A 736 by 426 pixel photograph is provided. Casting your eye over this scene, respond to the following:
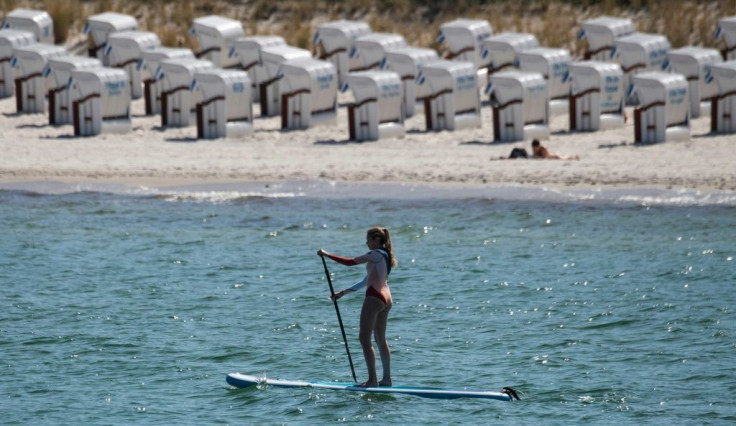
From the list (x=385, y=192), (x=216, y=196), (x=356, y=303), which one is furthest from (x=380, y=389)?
(x=216, y=196)

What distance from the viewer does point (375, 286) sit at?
1384 centimetres

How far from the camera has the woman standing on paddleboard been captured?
13719 millimetres

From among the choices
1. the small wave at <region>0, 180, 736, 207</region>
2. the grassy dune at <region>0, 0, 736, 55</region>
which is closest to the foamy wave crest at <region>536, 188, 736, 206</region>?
the small wave at <region>0, 180, 736, 207</region>

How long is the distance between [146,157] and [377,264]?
1398 centimetres

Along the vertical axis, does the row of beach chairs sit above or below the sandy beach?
above

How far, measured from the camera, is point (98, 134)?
28.8m

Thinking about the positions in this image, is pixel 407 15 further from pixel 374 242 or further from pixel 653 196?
pixel 374 242

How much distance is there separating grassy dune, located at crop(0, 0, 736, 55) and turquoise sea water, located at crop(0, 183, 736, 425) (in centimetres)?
1404

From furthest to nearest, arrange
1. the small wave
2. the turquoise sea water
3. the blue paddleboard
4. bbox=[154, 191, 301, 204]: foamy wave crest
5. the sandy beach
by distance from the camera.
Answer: the sandy beach < bbox=[154, 191, 301, 204]: foamy wave crest < the small wave < the turquoise sea water < the blue paddleboard

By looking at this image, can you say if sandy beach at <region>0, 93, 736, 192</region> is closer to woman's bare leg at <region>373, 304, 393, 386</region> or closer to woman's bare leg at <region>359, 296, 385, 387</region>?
woman's bare leg at <region>373, 304, 393, 386</region>

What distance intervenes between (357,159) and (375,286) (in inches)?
514

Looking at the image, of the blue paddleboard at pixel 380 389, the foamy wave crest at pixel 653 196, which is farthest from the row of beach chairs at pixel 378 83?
the blue paddleboard at pixel 380 389

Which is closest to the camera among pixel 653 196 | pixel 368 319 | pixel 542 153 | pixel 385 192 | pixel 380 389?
pixel 368 319

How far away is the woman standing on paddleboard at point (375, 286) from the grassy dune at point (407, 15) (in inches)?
936
